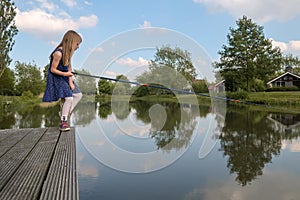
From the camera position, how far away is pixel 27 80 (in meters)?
35.5

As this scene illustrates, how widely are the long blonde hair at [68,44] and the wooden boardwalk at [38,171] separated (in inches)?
41.8

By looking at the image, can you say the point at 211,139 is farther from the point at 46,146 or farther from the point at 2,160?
the point at 2,160

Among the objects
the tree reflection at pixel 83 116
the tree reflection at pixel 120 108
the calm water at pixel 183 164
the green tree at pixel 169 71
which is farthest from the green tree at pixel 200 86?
the tree reflection at pixel 83 116

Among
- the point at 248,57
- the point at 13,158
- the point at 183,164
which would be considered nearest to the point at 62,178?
the point at 13,158

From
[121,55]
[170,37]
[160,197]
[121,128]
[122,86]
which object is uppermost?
[170,37]

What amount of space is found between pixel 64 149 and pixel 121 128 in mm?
3257

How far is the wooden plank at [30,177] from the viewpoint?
51.2 inches

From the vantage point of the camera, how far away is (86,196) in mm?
2445

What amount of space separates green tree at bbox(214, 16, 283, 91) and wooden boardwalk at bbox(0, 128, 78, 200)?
28163mm

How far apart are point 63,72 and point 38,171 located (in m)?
1.69

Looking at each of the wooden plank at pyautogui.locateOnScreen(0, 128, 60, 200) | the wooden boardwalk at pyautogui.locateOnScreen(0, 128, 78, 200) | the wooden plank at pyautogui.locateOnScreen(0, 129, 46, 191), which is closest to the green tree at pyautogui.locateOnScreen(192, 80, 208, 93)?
the wooden boardwalk at pyautogui.locateOnScreen(0, 128, 78, 200)

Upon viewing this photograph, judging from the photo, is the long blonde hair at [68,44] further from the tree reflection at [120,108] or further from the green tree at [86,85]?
the tree reflection at [120,108]

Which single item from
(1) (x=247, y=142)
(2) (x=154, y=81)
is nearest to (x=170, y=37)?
(2) (x=154, y=81)

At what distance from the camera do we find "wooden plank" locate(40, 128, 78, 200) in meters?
1.31
